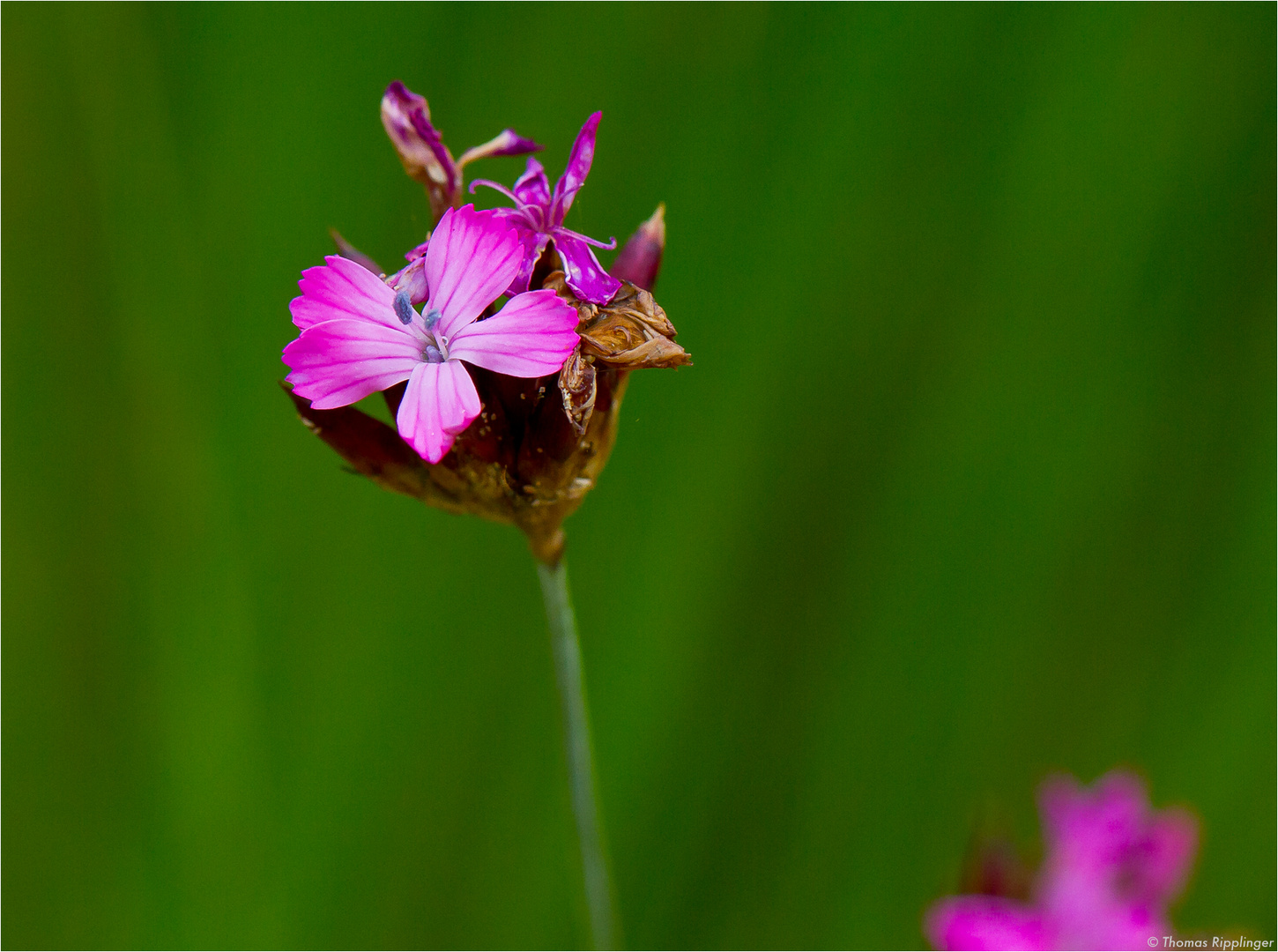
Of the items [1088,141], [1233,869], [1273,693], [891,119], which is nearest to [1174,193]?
[1088,141]

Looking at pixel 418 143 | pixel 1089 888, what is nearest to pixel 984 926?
pixel 1089 888

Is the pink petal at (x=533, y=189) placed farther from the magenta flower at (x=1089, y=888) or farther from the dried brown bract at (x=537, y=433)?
the magenta flower at (x=1089, y=888)

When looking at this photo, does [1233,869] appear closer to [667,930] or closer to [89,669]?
[667,930]

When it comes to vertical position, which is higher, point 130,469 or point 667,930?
point 130,469

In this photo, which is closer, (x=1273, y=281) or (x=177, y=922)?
(x=177, y=922)

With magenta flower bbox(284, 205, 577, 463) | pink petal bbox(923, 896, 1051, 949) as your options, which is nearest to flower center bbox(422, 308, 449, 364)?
magenta flower bbox(284, 205, 577, 463)

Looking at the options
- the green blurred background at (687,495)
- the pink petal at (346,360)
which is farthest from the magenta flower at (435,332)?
the green blurred background at (687,495)
